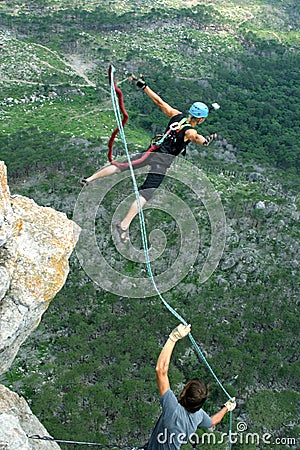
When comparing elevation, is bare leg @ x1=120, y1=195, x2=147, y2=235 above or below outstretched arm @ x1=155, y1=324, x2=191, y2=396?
below

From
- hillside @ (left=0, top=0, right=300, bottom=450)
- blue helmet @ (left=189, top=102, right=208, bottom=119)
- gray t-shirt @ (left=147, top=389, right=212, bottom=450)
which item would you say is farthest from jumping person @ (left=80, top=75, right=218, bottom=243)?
hillside @ (left=0, top=0, right=300, bottom=450)

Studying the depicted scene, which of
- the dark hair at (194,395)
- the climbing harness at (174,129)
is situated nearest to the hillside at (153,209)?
the climbing harness at (174,129)

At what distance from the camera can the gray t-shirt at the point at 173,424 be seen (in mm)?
4363

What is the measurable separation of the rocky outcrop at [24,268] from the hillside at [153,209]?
9.15 meters

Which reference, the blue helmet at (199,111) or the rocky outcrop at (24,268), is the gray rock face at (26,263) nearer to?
the rocky outcrop at (24,268)

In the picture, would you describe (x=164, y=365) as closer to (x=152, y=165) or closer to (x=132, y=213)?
(x=132, y=213)

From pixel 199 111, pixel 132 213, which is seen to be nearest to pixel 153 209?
pixel 132 213

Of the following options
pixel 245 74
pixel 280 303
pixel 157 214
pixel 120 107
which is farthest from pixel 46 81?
pixel 120 107

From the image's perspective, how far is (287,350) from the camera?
66.4 feet

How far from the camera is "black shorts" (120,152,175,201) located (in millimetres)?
7988

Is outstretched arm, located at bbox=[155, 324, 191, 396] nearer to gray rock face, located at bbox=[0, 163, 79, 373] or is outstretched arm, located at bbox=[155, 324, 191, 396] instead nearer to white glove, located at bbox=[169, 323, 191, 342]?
white glove, located at bbox=[169, 323, 191, 342]

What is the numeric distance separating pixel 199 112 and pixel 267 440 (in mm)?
13694

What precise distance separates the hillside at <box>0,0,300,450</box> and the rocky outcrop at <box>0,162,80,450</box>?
30.0ft

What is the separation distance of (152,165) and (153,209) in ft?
62.6
